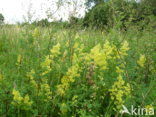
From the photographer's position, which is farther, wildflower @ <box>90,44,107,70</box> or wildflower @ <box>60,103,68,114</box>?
wildflower @ <box>90,44,107,70</box>

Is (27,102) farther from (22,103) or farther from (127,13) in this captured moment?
(127,13)

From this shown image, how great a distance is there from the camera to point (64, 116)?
6.17 feet

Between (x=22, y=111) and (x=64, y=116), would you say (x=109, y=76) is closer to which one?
(x=64, y=116)

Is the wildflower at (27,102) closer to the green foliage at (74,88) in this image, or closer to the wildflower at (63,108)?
the green foliage at (74,88)

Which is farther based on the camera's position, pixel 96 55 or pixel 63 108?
pixel 96 55

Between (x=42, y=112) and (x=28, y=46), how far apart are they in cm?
145

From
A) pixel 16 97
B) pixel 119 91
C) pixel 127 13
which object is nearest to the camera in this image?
pixel 16 97

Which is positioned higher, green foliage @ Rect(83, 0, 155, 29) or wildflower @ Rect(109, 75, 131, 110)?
green foliage @ Rect(83, 0, 155, 29)

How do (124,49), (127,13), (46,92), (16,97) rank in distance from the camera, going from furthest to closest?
(127,13), (124,49), (46,92), (16,97)

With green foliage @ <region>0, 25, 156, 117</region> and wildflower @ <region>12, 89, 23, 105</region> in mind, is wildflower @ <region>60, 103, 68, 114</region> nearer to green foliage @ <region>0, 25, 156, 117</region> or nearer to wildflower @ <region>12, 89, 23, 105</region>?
green foliage @ <region>0, 25, 156, 117</region>

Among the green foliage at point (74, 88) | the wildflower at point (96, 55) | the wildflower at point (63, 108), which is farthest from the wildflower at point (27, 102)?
the wildflower at point (96, 55)

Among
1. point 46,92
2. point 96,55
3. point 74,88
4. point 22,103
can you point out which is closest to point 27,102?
point 22,103

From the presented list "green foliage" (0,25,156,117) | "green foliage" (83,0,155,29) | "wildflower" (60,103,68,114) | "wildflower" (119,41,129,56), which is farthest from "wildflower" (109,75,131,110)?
"green foliage" (83,0,155,29)

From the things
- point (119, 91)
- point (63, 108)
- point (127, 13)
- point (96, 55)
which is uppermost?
point (127, 13)
